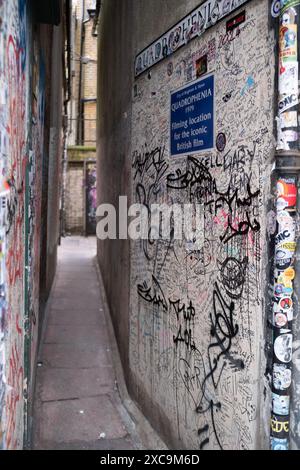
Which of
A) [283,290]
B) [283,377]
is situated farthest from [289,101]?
[283,377]

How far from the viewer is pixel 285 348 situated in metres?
2.55

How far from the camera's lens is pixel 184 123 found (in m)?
3.76

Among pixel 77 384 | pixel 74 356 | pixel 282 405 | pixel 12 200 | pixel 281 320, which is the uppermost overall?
pixel 12 200

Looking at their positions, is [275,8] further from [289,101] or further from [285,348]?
[285,348]

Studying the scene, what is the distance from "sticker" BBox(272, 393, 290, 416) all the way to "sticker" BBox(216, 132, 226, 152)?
163 centimetres

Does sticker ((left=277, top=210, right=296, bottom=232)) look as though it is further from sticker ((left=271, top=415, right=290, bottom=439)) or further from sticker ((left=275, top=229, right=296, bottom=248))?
sticker ((left=271, top=415, right=290, bottom=439))

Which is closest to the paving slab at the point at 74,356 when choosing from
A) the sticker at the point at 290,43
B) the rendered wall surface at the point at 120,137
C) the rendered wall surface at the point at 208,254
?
the rendered wall surface at the point at 120,137

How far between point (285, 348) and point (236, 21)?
2.06m

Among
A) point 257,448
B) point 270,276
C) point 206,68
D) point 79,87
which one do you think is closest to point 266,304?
point 270,276

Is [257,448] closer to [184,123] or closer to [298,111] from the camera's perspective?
[298,111]

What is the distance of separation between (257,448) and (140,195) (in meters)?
2.69

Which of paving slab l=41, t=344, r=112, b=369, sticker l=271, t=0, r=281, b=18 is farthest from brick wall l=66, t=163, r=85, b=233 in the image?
sticker l=271, t=0, r=281, b=18

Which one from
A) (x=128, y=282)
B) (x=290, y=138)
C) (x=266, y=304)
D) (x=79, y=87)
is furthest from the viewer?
(x=79, y=87)

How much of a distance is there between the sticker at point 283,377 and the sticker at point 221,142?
4.87 feet
